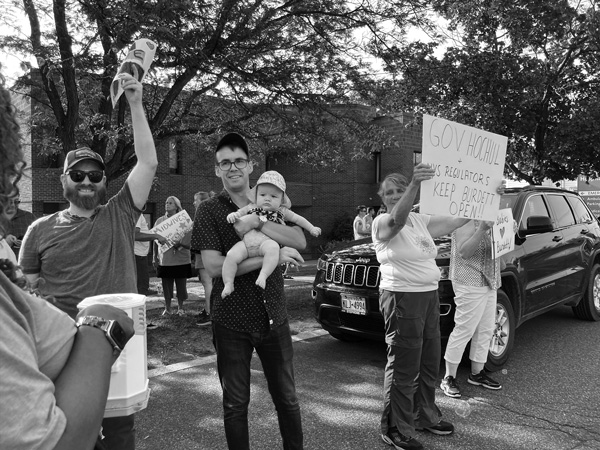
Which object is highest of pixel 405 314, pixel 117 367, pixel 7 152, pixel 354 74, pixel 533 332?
pixel 354 74

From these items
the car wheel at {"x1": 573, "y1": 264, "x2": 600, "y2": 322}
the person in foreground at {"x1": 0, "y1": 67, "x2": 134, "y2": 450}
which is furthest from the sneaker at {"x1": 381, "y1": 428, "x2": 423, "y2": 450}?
the car wheel at {"x1": 573, "y1": 264, "x2": 600, "y2": 322}

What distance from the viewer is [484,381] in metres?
4.46

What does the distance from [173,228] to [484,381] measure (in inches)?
172

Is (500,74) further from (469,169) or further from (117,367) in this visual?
(117,367)

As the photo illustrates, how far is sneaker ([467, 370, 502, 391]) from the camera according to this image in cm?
Result: 442

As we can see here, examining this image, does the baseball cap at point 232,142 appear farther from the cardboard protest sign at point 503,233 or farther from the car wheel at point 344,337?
the car wheel at point 344,337

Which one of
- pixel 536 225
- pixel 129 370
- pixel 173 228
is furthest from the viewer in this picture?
pixel 173 228

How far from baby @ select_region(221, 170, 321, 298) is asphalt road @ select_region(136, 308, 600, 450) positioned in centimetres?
151

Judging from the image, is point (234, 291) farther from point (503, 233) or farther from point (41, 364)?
point (503, 233)

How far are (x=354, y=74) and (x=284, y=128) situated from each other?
5.12 feet

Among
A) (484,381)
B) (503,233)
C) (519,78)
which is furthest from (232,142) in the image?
(519,78)

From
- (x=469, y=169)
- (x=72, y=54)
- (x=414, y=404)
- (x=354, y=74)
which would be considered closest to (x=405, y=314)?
(x=414, y=404)

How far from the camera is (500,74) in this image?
10062mm

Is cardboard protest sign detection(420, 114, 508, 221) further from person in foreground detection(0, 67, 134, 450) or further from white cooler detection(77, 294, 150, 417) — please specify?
person in foreground detection(0, 67, 134, 450)
